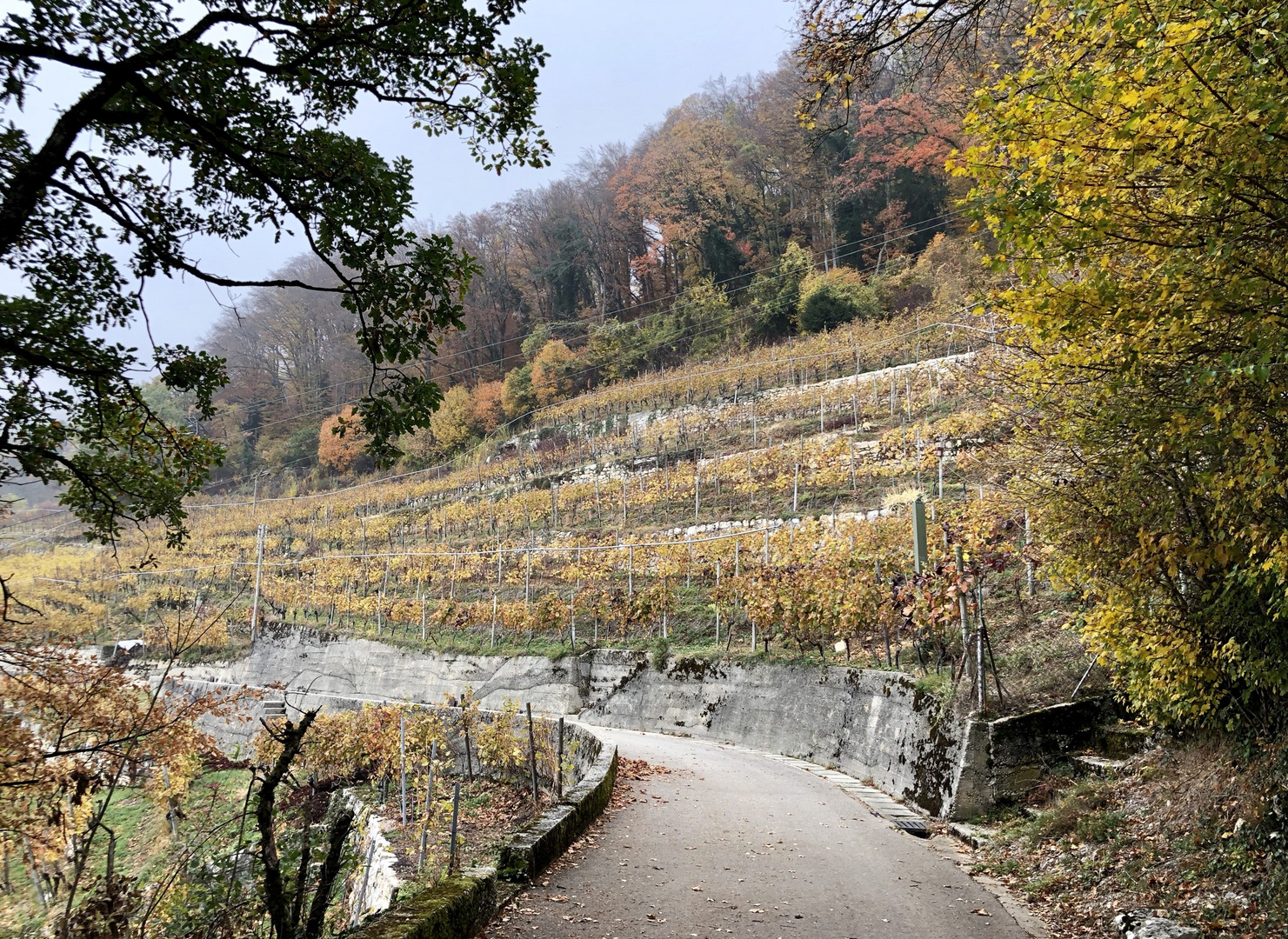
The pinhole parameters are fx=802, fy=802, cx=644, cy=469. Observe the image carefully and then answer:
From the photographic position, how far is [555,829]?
610cm

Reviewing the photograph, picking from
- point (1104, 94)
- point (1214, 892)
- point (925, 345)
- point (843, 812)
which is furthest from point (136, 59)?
point (925, 345)

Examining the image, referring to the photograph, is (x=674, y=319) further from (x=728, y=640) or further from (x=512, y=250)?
(x=728, y=640)

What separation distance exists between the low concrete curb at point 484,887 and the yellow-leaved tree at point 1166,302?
419 centimetres

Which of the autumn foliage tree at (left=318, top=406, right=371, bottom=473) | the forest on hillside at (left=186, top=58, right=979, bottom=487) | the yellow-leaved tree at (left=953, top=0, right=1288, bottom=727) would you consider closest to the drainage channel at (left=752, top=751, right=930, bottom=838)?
the yellow-leaved tree at (left=953, top=0, right=1288, bottom=727)

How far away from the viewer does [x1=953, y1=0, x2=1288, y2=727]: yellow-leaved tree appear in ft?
10.5

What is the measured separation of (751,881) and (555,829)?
1.50 meters

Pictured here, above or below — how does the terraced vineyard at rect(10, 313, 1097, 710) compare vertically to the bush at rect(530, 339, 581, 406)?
below

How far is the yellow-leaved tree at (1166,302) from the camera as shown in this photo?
320 cm

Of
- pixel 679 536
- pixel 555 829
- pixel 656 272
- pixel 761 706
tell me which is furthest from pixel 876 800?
pixel 656 272

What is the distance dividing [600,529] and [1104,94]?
75.8ft

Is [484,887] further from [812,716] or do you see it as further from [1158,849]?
[812,716]

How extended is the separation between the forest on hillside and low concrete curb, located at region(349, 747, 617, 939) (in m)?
28.1

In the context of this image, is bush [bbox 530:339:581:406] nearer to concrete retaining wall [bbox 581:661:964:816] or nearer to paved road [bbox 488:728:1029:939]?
concrete retaining wall [bbox 581:661:964:816]

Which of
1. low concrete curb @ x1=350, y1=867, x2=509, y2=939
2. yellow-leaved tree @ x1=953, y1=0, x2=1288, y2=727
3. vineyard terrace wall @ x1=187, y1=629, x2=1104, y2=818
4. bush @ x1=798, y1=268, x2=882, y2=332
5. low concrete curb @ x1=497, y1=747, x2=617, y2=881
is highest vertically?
bush @ x1=798, y1=268, x2=882, y2=332
